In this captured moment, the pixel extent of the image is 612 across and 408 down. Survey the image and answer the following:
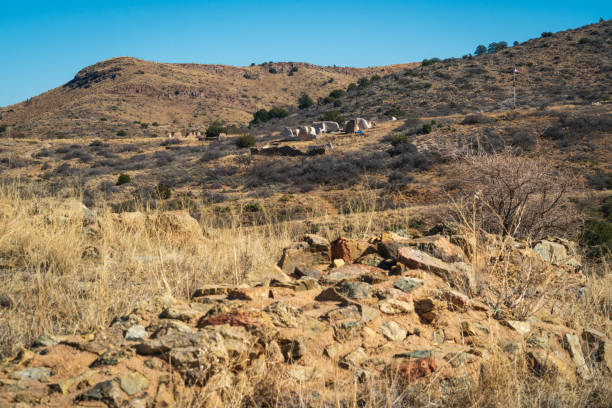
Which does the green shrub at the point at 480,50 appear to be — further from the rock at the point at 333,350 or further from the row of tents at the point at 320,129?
the rock at the point at 333,350

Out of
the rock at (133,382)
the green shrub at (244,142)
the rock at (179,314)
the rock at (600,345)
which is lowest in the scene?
the rock at (600,345)

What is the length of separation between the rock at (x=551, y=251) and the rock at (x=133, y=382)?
217 inches

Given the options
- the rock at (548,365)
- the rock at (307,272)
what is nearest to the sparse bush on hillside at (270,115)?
the rock at (307,272)

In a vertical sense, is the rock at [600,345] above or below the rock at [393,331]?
below

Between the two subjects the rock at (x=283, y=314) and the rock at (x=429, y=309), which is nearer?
the rock at (x=283, y=314)

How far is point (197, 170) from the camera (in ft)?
90.4

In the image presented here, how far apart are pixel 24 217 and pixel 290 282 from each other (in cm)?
405

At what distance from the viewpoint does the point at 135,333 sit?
2.33m

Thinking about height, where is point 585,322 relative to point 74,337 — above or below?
below

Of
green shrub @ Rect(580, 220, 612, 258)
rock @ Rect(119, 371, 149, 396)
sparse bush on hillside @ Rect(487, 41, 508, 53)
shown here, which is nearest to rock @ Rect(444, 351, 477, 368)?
rock @ Rect(119, 371, 149, 396)

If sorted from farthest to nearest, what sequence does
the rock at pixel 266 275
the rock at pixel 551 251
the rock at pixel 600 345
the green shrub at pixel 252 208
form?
the green shrub at pixel 252 208 < the rock at pixel 551 251 < the rock at pixel 266 275 < the rock at pixel 600 345

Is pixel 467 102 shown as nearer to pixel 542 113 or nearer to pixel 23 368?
pixel 542 113

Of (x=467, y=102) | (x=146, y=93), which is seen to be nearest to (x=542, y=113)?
(x=467, y=102)

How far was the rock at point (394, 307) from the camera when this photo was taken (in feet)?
9.97
